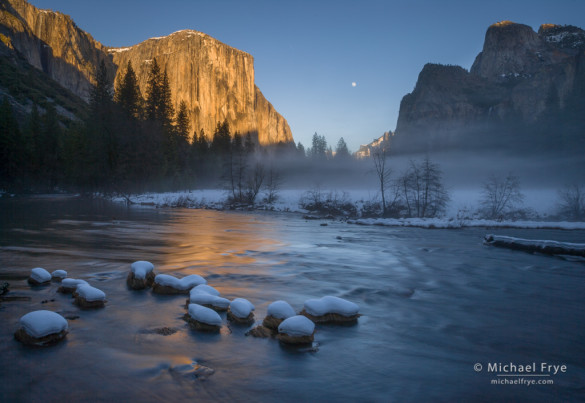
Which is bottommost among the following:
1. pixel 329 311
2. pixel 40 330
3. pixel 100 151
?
pixel 329 311

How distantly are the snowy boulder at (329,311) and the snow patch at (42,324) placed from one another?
315 centimetres

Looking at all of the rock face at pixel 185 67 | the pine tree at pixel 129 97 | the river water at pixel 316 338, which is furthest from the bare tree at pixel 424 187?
the rock face at pixel 185 67

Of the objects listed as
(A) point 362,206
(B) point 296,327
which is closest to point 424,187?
(A) point 362,206

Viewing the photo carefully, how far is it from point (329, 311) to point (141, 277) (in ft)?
11.8

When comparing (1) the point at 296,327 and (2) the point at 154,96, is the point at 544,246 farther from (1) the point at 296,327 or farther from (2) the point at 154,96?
(2) the point at 154,96

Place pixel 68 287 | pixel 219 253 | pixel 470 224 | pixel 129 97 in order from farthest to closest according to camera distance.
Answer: pixel 129 97, pixel 470 224, pixel 219 253, pixel 68 287

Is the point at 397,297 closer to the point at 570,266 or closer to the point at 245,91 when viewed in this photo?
the point at 570,266

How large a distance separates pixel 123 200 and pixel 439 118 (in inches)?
5774

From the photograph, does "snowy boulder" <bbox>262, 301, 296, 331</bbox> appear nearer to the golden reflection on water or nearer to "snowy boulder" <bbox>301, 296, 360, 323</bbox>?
"snowy boulder" <bbox>301, 296, 360, 323</bbox>

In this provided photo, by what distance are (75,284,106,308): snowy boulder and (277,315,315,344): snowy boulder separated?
2.98 metres

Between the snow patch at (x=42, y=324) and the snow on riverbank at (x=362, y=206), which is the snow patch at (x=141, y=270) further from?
the snow on riverbank at (x=362, y=206)

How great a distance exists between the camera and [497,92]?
14012 cm

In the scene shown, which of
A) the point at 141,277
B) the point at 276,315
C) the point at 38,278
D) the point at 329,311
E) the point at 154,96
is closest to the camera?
the point at 276,315

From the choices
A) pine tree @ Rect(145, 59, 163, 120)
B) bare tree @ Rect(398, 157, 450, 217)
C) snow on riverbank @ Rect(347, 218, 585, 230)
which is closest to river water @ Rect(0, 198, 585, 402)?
snow on riverbank @ Rect(347, 218, 585, 230)
